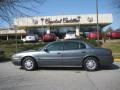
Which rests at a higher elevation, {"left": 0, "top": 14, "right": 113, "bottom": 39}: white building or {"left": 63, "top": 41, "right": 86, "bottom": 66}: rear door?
{"left": 0, "top": 14, "right": 113, "bottom": 39}: white building

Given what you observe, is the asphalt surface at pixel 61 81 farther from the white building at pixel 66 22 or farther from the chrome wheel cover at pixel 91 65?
the white building at pixel 66 22

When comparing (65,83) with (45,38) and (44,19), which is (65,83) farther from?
(44,19)

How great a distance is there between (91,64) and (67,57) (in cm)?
117

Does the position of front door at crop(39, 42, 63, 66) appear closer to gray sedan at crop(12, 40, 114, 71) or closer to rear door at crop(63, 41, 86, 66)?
gray sedan at crop(12, 40, 114, 71)

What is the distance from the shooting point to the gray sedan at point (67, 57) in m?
13.4

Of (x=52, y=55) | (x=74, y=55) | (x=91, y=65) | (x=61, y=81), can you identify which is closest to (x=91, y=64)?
(x=91, y=65)

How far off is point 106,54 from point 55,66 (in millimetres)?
2497

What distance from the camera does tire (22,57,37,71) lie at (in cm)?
1389

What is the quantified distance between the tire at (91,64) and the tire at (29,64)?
246 cm

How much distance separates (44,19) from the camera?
5938cm

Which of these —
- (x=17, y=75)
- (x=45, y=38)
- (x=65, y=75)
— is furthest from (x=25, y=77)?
(x=45, y=38)

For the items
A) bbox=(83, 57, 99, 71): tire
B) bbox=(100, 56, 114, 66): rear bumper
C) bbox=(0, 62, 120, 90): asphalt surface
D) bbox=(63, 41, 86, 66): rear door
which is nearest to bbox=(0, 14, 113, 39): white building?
bbox=(63, 41, 86, 66): rear door

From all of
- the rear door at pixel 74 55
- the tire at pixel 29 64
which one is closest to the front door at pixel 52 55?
the rear door at pixel 74 55

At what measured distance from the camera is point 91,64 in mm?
13430
